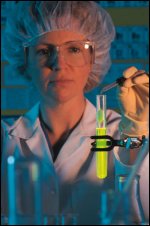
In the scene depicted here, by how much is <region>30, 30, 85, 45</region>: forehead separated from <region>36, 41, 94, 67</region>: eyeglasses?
3cm

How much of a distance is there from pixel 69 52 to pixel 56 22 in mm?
148

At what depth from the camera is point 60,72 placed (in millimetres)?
1725

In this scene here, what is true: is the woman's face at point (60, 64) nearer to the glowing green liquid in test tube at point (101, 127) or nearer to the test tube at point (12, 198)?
the glowing green liquid in test tube at point (101, 127)

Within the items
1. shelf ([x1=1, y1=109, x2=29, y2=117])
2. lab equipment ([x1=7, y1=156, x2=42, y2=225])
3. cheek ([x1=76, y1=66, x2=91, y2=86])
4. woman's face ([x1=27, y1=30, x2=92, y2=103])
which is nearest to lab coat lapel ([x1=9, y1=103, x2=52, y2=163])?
woman's face ([x1=27, y1=30, x2=92, y2=103])

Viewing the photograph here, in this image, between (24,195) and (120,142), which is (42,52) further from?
(24,195)

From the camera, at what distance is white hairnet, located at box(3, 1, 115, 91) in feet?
5.72

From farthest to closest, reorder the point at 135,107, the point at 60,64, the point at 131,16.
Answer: the point at 131,16 → the point at 60,64 → the point at 135,107

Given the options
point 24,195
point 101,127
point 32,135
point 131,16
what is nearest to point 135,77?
point 101,127

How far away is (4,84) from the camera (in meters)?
2.27

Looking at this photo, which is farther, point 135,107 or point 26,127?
point 26,127

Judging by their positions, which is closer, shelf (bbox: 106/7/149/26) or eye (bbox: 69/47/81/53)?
eye (bbox: 69/47/81/53)

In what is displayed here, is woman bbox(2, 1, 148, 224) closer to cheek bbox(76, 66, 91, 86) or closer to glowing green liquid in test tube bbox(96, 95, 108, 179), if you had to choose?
cheek bbox(76, 66, 91, 86)

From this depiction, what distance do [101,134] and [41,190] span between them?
0.82 feet

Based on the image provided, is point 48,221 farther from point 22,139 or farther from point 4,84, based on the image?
point 4,84
